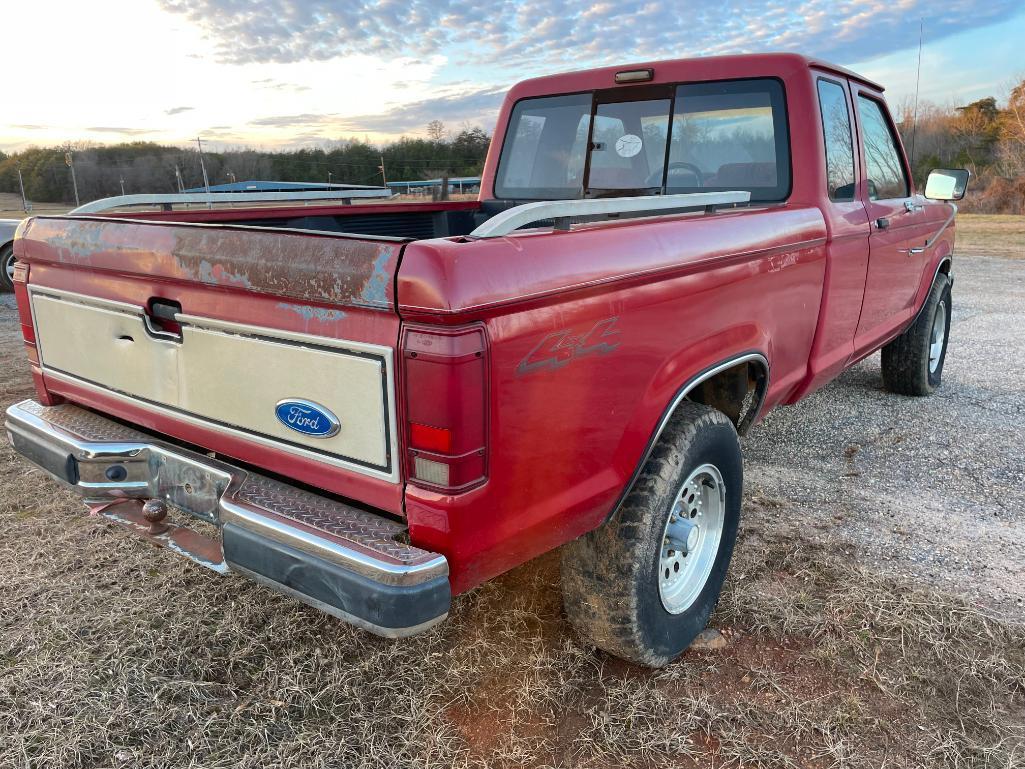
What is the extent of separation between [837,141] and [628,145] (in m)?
0.98

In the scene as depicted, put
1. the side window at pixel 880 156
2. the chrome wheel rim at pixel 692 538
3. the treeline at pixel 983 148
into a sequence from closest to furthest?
the chrome wheel rim at pixel 692 538, the side window at pixel 880 156, the treeline at pixel 983 148

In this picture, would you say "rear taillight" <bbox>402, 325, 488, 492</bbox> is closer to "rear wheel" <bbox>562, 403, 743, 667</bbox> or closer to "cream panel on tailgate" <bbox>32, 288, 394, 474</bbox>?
"cream panel on tailgate" <bbox>32, 288, 394, 474</bbox>

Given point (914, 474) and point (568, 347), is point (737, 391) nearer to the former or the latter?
point (568, 347)

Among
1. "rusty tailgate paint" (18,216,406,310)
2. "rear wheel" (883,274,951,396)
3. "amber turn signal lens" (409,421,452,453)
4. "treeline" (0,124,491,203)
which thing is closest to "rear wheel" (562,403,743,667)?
"amber turn signal lens" (409,421,452,453)

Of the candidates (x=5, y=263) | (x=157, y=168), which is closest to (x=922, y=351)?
(x=5, y=263)

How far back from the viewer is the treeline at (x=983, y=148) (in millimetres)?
27281

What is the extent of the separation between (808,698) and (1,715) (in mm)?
2566

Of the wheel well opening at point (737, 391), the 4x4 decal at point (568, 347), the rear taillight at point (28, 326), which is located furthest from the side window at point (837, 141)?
the rear taillight at point (28, 326)

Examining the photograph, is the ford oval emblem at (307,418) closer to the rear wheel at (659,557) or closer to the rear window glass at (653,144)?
the rear wheel at (659,557)

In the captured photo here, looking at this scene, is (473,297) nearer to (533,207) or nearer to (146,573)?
(533,207)

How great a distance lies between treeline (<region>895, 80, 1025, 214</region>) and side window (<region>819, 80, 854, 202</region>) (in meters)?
17.9

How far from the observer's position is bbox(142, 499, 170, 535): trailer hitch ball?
91.6 inches

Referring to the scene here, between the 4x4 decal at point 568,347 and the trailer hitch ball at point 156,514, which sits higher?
the 4x4 decal at point 568,347

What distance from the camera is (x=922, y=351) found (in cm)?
529
